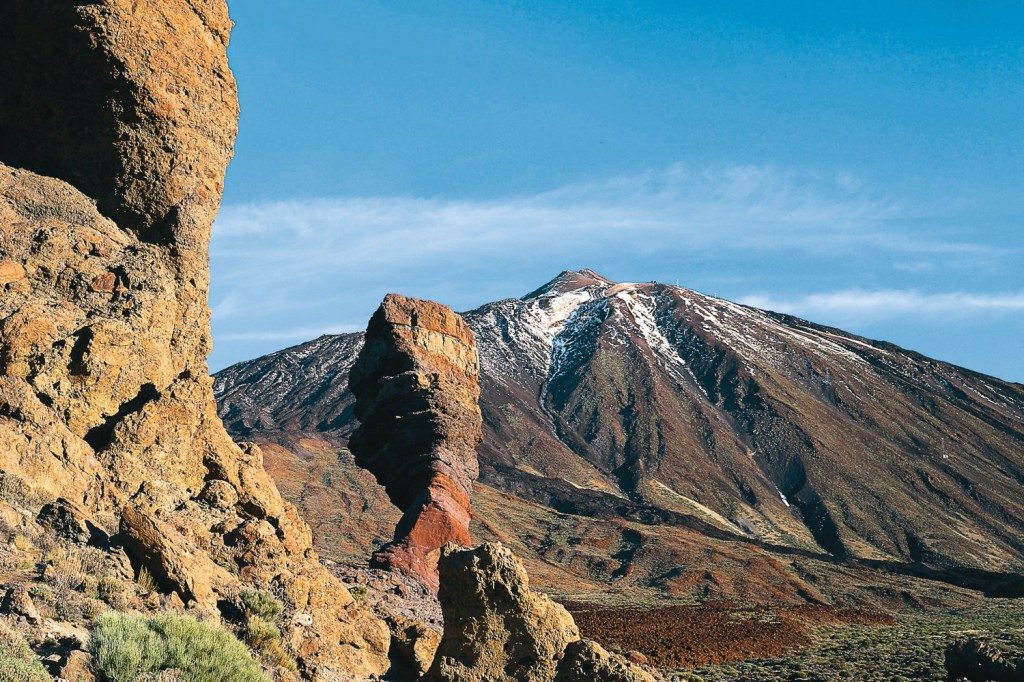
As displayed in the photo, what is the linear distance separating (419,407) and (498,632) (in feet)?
49.4

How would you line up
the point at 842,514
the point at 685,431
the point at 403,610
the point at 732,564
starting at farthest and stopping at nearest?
the point at 685,431
the point at 842,514
the point at 732,564
the point at 403,610

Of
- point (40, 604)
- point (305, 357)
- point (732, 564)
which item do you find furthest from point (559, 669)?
point (305, 357)

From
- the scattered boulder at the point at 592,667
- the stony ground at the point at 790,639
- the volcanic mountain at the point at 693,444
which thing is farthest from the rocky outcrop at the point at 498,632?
the volcanic mountain at the point at 693,444

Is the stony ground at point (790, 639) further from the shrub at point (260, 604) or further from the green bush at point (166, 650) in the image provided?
the green bush at point (166, 650)

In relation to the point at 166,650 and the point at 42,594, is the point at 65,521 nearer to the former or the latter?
the point at 42,594

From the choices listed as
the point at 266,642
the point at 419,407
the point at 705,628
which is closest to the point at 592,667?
the point at 266,642

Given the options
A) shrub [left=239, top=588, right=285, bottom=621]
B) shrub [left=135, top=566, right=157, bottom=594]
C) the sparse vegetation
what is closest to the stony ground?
the sparse vegetation

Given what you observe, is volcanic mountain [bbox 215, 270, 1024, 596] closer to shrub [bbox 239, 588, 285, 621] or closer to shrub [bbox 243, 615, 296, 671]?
shrub [bbox 239, 588, 285, 621]

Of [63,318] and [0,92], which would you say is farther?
[0,92]

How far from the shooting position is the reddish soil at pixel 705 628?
3294 cm

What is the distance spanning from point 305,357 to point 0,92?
145714 millimetres

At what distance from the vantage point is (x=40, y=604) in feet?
28.6

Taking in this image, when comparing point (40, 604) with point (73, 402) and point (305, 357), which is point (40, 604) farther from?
point (305, 357)

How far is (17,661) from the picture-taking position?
6855 mm
